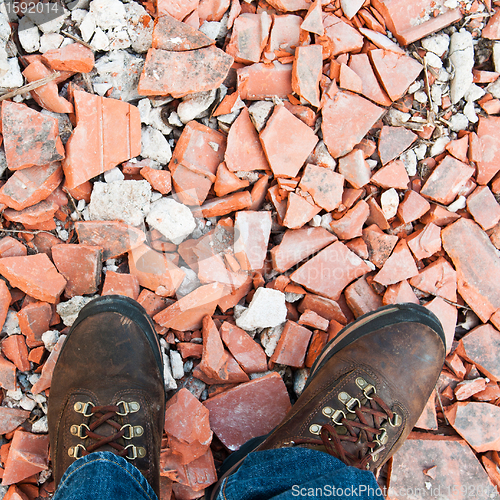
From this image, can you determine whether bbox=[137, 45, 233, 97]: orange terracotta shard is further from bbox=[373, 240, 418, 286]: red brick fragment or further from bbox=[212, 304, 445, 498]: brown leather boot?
bbox=[212, 304, 445, 498]: brown leather boot

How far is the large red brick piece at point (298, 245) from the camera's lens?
165cm

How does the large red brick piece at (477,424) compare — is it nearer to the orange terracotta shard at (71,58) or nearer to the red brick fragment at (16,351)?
the red brick fragment at (16,351)

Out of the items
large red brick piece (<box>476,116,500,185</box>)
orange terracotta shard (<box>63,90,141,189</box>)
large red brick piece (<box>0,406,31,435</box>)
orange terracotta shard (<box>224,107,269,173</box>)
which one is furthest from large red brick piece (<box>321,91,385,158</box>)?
large red brick piece (<box>0,406,31,435</box>)

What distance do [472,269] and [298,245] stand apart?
799 mm

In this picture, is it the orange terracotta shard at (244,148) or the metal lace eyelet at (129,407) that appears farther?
the orange terracotta shard at (244,148)

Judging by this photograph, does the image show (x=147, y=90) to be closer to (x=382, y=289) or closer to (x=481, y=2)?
(x=382, y=289)

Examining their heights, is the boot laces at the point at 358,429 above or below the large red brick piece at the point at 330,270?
below

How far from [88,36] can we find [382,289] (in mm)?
1622

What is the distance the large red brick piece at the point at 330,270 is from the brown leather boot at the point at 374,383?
7.1 inches

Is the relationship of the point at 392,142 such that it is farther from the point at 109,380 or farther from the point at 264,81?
the point at 109,380

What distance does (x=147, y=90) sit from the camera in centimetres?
149

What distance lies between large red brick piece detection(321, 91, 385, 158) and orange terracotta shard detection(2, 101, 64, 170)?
110 centimetres

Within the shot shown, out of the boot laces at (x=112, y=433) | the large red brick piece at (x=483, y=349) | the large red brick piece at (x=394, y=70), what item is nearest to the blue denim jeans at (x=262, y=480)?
the boot laces at (x=112, y=433)

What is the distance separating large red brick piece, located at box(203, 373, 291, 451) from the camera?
1.58 meters
